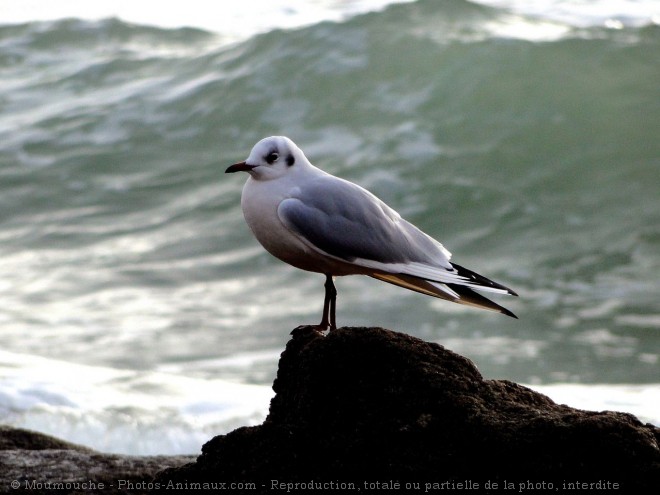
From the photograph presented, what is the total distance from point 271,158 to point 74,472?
3.59ft

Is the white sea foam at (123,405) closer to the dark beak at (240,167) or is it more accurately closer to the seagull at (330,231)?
the seagull at (330,231)

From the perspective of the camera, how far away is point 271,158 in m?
3.51

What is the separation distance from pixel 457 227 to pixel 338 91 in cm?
283

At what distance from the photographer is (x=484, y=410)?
2.76 meters

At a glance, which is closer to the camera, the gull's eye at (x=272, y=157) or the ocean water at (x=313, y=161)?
the gull's eye at (x=272, y=157)

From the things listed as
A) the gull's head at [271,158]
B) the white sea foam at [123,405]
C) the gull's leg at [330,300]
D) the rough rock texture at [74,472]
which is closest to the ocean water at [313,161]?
the white sea foam at [123,405]

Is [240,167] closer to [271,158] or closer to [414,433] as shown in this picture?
[271,158]

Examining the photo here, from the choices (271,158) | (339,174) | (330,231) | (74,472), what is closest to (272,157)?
(271,158)

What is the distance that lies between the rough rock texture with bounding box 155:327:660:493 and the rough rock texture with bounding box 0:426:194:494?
517 mm

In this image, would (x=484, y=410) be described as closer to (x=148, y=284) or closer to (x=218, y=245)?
(x=148, y=284)

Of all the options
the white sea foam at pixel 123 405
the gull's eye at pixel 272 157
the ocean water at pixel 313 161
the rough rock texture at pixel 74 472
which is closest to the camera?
the rough rock texture at pixel 74 472

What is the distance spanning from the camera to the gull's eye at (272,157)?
3504 mm

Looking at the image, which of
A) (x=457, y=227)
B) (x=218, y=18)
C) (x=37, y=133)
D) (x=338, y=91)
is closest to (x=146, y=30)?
(x=218, y=18)

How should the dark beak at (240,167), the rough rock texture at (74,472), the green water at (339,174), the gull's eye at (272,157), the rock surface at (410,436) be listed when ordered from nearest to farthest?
1. the rock surface at (410,436)
2. the rough rock texture at (74,472)
3. the dark beak at (240,167)
4. the gull's eye at (272,157)
5. the green water at (339,174)
